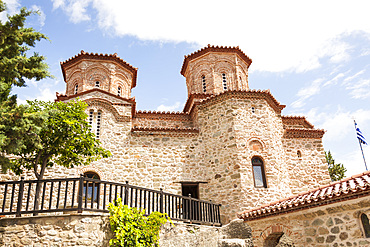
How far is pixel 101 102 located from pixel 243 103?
6431 mm

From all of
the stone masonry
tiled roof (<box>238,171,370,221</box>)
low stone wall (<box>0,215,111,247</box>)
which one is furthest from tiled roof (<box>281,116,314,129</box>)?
low stone wall (<box>0,215,111,247</box>)

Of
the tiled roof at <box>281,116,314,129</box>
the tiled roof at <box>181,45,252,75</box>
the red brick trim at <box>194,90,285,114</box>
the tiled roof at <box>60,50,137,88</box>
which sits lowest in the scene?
the tiled roof at <box>281,116,314,129</box>

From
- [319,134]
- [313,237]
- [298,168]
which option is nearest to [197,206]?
[313,237]

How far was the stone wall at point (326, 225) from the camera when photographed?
6.07m

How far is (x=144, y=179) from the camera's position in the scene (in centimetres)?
1199

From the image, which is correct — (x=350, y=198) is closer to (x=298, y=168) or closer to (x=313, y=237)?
(x=313, y=237)

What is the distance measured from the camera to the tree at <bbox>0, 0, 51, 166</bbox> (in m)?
5.66

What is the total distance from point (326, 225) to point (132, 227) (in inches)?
175

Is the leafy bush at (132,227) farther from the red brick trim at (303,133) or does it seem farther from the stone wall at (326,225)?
the red brick trim at (303,133)

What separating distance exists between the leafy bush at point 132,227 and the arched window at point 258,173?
5.60 metres

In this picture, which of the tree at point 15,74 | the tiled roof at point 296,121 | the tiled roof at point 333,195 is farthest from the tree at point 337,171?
the tree at point 15,74

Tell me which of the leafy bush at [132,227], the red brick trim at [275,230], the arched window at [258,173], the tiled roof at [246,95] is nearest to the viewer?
the leafy bush at [132,227]

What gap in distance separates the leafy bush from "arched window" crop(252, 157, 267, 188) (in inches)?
220

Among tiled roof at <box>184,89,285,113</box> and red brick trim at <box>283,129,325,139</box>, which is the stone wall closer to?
tiled roof at <box>184,89,285,113</box>
